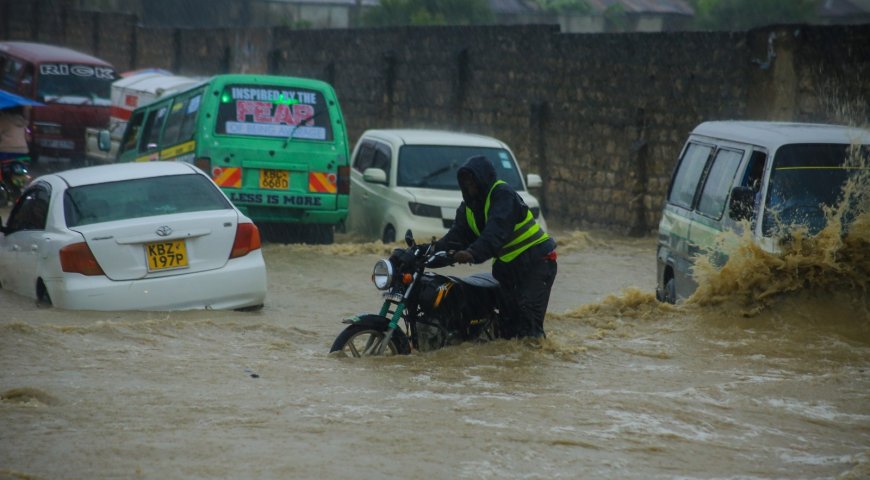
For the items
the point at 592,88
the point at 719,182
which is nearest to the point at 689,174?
the point at 719,182

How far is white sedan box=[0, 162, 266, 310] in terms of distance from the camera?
9.30m

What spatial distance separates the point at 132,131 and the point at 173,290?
8.10 meters

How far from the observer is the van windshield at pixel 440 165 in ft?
47.6

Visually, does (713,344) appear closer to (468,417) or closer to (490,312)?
(490,312)

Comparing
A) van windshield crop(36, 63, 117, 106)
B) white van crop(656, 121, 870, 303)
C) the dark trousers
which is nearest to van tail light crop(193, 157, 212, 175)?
white van crop(656, 121, 870, 303)

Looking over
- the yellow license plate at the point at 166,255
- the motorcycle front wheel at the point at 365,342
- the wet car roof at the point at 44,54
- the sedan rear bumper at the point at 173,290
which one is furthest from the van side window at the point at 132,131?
the motorcycle front wheel at the point at 365,342

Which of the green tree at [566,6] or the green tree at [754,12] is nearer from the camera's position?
the green tree at [754,12]

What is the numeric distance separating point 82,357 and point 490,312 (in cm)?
267

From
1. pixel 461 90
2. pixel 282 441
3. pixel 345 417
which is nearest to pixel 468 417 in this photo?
pixel 345 417

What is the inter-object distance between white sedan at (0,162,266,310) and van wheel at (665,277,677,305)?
11.4 feet

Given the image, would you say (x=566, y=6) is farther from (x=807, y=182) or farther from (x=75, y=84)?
(x=807, y=182)

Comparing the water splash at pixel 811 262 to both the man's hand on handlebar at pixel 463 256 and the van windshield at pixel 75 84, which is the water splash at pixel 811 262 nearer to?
the man's hand on handlebar at pixel 463 256

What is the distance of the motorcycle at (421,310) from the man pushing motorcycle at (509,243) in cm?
12

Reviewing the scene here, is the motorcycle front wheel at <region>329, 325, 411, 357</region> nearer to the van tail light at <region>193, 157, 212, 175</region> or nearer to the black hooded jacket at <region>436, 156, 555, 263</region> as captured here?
the black hooded jacket at <region>436, 156, 555, 263</region>
